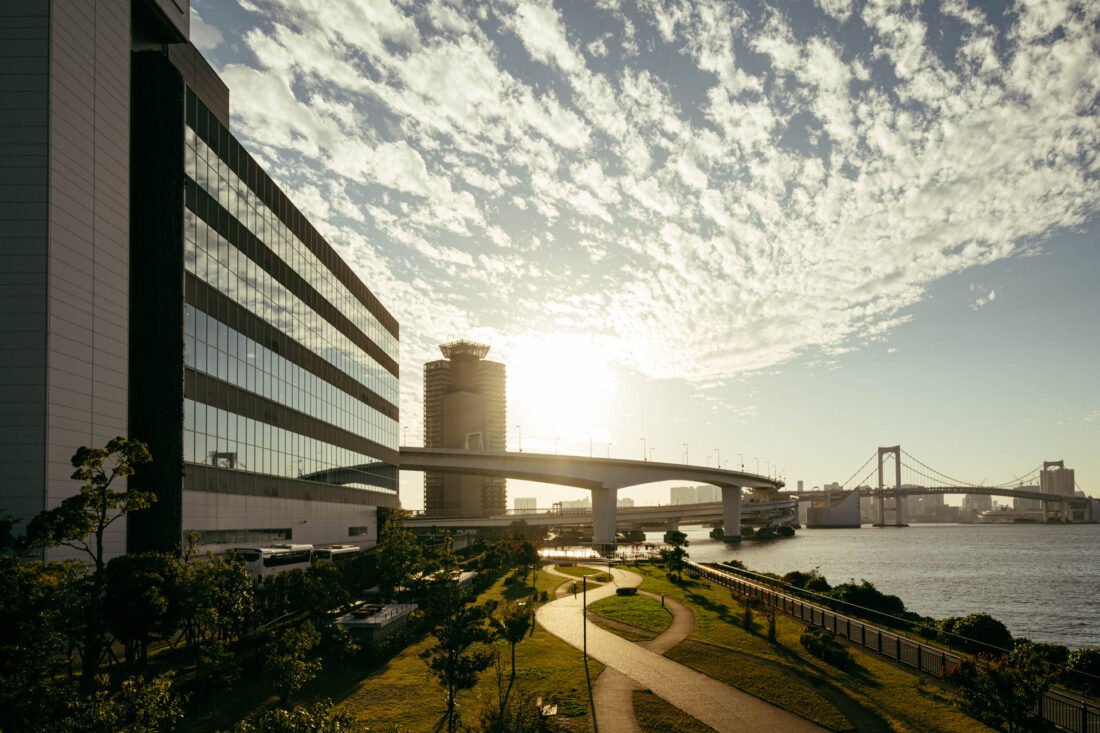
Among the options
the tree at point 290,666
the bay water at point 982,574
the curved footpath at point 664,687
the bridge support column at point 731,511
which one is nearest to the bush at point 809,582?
the bay water at point 982,574

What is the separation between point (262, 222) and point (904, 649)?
50158mm

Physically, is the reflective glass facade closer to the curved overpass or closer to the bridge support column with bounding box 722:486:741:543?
the curved overpass

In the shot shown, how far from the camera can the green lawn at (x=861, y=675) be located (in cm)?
2405

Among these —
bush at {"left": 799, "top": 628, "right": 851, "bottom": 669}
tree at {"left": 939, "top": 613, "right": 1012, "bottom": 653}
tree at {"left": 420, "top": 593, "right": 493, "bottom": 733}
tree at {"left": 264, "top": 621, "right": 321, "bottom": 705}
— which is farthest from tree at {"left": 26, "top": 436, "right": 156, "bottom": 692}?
tree at {"left": 939, "top": 613, "right": 1012, "bottom": 653}

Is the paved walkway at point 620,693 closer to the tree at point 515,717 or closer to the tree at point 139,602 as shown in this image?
the tree at point 515,717

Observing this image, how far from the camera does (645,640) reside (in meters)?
37.2

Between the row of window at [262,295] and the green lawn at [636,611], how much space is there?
33.0 metres

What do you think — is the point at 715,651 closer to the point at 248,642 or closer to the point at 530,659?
the point at 530,659

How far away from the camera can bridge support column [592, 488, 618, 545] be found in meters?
133

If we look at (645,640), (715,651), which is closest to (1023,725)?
(715,651)

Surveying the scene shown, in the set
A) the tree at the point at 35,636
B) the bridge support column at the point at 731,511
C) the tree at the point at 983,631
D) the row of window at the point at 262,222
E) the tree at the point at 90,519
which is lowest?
the bridge support column at the point at 731,511

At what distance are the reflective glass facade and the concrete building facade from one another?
0.20m

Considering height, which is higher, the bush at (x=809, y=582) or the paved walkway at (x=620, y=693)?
the paved walkway at (x=620, y=693)

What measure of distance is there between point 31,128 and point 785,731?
1636 inches
